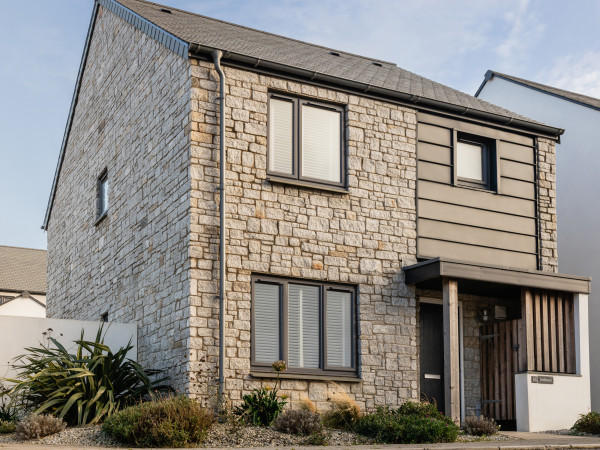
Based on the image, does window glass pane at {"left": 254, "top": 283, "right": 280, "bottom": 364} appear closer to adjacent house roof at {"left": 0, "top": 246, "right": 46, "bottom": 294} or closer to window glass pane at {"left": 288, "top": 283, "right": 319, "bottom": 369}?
window glass pane at {"left": 288, "top": 283, "right": 319, "bottom": 369}

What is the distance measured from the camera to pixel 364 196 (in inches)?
546

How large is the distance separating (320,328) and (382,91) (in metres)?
4.26

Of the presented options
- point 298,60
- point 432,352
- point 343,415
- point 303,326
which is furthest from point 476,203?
point 343,415

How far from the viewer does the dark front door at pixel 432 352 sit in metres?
14.5

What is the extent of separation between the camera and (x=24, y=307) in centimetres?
3897

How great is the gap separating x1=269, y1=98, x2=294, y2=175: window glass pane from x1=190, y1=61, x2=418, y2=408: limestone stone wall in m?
0.22

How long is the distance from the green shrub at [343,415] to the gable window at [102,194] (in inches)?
270

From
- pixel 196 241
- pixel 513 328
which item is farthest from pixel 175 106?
pixel 513 328

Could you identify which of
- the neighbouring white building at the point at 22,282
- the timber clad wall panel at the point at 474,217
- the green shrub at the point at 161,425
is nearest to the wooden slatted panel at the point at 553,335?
the timber clad wall panel at the point at 474,217

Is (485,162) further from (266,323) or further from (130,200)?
(130,200)

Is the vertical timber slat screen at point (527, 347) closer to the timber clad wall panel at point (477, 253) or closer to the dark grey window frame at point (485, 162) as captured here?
Answer: the timber clad wall panel at point (477, 253)

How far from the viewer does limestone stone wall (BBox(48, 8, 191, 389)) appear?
1278 centimetres

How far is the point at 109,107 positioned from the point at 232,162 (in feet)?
17.2

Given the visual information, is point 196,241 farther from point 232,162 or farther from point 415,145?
point 415,145
